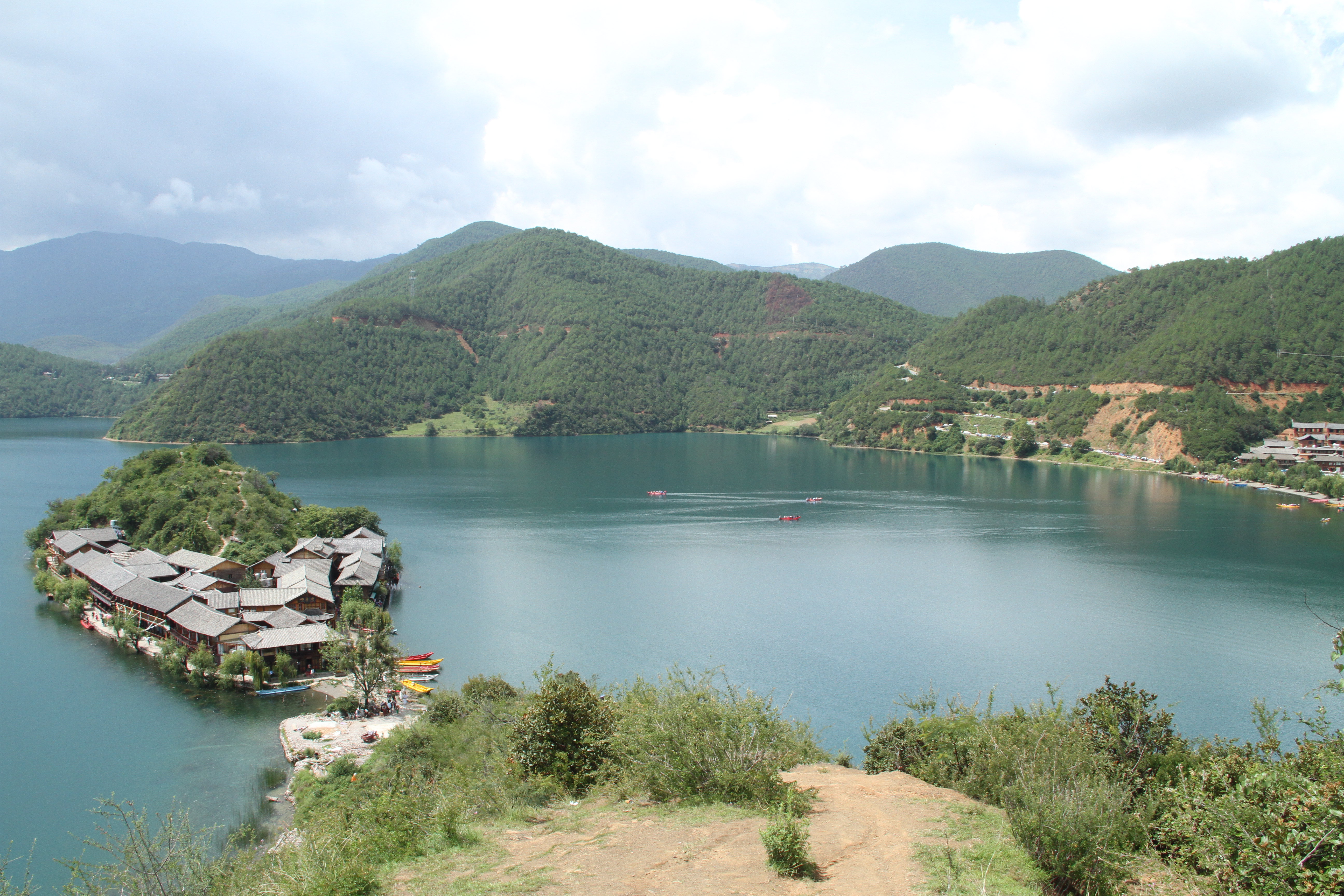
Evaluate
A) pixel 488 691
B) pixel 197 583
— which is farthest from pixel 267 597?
pixel 488 691

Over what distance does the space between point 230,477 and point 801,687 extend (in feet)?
148

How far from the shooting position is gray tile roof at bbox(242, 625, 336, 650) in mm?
31078

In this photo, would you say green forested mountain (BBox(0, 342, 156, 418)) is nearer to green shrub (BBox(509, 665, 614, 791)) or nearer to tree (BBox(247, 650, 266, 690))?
tree (BBox(247, 650, 266, 690))

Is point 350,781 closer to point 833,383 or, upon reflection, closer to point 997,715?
point 997,715

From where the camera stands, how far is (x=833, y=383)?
176 m

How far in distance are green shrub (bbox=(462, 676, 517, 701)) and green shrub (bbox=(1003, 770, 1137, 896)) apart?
57.3 feet

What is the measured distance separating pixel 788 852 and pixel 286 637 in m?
27.4

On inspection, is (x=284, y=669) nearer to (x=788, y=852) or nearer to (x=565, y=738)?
(x=565, y=738)

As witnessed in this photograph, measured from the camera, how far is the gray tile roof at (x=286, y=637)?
31.1m

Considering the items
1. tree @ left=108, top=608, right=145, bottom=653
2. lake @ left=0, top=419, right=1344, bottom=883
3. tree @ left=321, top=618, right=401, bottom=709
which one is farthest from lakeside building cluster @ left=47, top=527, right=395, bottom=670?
lake @ left=0, top=419, right=1344, bottom=883

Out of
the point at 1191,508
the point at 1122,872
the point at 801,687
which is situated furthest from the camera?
the point at 1191,508

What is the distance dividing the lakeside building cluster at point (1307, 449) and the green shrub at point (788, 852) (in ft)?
317

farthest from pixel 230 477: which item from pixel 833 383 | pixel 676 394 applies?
pixel 833 383

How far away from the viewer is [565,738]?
54.2 ft
